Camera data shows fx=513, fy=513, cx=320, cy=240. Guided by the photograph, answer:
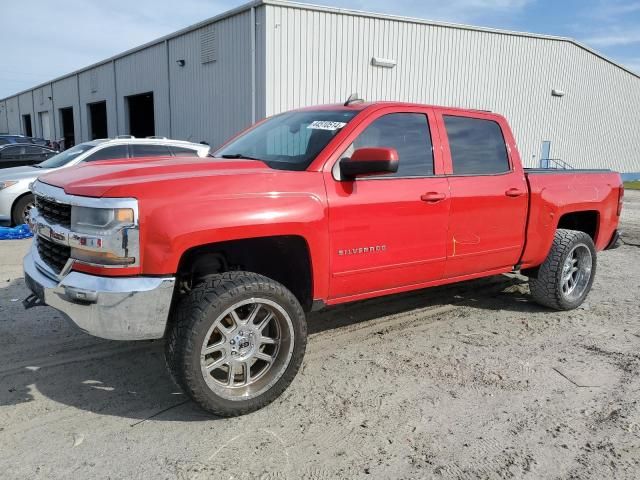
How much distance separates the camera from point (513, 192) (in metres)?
4.52

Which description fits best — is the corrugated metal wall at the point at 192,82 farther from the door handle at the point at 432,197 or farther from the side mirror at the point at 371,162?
the side mirror at the point at 371,162

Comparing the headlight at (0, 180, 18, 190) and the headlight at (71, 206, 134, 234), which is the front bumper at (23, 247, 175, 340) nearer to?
the headlight at (71, 206, 134, 234)

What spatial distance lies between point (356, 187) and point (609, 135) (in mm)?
29877

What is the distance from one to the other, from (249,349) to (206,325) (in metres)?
0.42

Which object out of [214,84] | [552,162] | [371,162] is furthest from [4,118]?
[371,162]

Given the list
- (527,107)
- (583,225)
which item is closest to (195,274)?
(583,225)

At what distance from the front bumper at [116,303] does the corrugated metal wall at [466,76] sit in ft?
39.6

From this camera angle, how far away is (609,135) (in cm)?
2834

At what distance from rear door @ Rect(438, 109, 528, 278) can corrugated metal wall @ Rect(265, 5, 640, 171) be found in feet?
34.3

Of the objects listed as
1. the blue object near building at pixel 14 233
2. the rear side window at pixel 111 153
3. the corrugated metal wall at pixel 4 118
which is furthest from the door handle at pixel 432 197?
the corrugated metal wall at pixel 4 118

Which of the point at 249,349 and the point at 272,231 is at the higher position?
the point at 272,231

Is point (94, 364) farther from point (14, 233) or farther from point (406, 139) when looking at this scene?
point (14, 233)

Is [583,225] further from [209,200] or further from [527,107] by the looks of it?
[527,107]

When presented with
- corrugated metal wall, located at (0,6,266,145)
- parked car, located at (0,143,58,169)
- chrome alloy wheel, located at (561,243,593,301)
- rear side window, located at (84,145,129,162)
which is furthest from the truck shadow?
corrugated metal wall, located at (0,6,266,145)
